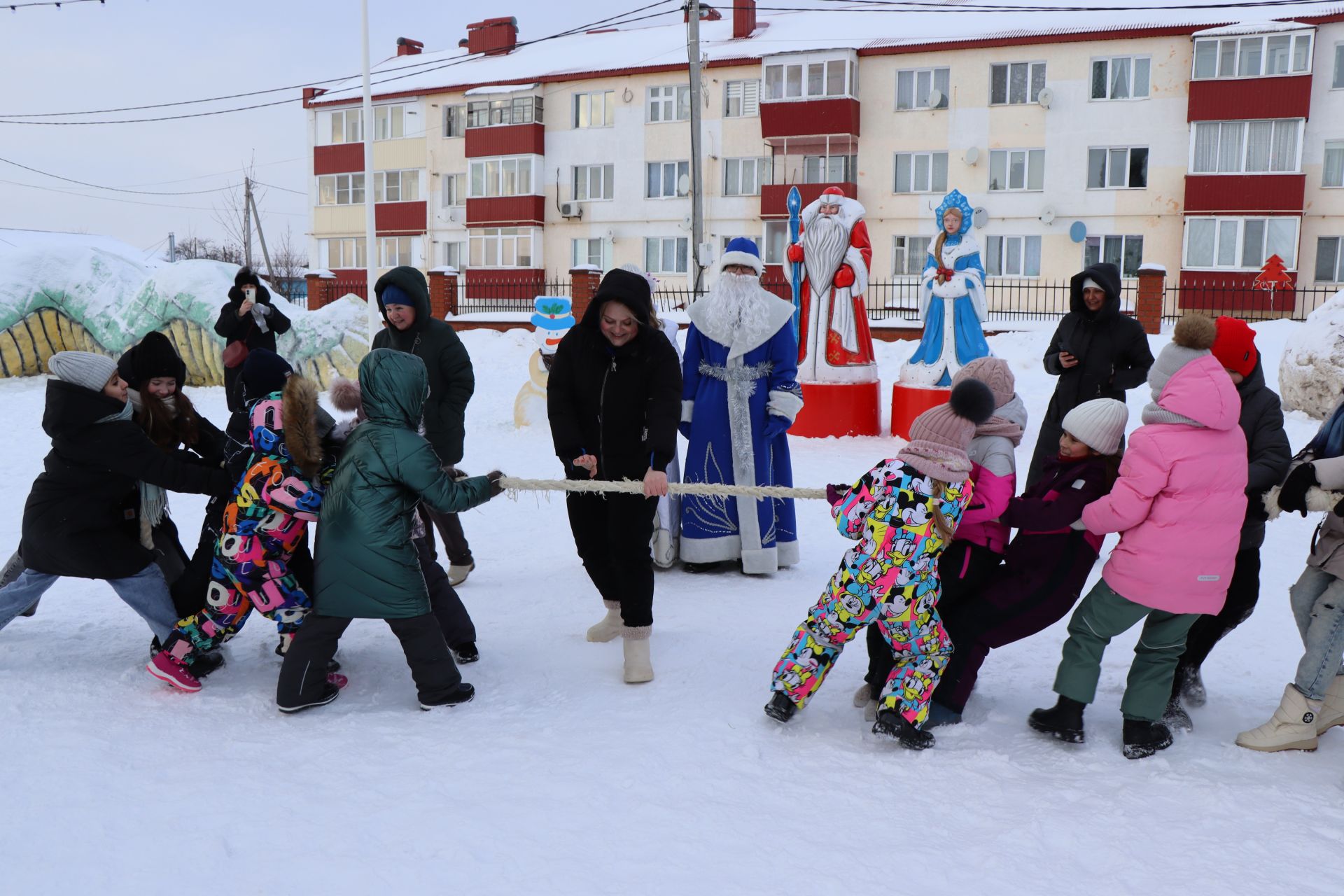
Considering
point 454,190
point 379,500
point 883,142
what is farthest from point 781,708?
point 454,190

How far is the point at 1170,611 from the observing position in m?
3.30

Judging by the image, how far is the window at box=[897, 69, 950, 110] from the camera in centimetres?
2420

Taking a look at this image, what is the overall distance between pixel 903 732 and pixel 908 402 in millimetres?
6706

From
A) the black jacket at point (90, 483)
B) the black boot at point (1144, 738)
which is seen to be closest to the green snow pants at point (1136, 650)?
the black boot at point (1144, 738)

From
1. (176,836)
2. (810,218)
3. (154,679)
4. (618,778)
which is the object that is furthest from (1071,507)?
(810,218)

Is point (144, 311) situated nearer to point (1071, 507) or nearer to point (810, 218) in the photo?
point (810, 218)

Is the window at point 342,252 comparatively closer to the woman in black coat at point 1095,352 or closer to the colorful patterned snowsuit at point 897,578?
the woman in black coat at point 1095,352

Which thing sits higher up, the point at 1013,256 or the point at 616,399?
the point at 1013,256

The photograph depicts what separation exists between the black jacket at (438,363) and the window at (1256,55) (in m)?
22.1

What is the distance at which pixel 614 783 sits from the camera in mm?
3168

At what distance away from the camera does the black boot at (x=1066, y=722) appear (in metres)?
3.45

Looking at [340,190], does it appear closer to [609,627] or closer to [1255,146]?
[1255,146]

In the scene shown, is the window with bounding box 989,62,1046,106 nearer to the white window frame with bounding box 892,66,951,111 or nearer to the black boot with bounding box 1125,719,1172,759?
the white window frame with bounding box 892,66,951,111

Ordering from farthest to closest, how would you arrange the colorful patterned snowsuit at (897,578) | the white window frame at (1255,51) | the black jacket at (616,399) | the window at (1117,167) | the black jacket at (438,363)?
1. the window at (1117,167)
2. the white window frame at (1255,51)
3. the black jacket at (438,363)
4. the black jacket at (616,399)
5. the colorful patterned snowsuit at (897,578)
